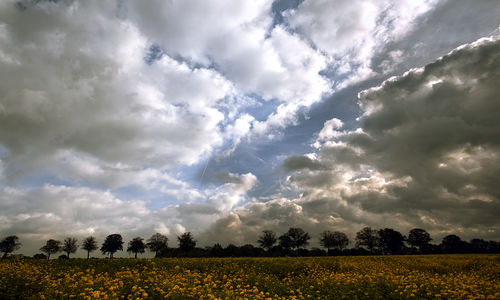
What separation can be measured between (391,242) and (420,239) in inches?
505

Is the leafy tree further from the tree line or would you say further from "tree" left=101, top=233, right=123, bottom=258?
"tree" left=101, top=233, right=123, bottom=258

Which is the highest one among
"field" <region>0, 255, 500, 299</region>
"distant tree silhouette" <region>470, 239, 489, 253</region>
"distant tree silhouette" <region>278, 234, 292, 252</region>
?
"field" <region>0, 255, 500, 299</region>

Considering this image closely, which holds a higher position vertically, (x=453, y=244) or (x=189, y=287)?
(x=189, y=287)

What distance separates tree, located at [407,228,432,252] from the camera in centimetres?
10988

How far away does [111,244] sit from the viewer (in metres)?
102

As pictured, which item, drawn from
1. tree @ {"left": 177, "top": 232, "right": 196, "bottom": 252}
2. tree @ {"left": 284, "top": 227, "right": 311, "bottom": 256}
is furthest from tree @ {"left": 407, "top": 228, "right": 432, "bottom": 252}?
tree @ {"left": 177, "top": 232, "right": 196, "bottom": 252}

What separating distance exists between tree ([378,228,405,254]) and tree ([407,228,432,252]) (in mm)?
4211

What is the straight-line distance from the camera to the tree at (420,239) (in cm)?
10988

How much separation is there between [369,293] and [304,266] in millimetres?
14168

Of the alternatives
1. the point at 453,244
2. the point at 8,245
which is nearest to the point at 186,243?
the point at 8,245

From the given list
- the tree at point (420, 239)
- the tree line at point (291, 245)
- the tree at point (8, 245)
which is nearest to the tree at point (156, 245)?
the tree line at point (291, 245)

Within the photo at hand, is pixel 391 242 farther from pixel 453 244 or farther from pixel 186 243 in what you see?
pixel 186 243

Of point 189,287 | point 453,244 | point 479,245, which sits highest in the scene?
point 189,287

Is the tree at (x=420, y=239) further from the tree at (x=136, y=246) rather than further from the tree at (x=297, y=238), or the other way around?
the tree at (x=136, y=246)
